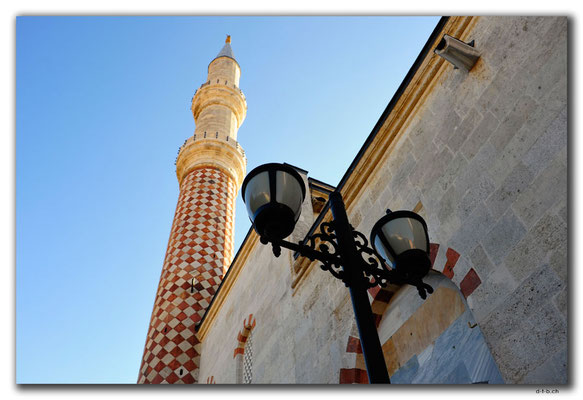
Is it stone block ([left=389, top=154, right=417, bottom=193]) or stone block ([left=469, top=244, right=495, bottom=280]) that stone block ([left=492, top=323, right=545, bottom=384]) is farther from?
stone block ([left=389, top=154, right=417, bottom=193])

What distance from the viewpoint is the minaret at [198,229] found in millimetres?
9344

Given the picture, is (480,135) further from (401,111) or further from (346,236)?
(346,236)

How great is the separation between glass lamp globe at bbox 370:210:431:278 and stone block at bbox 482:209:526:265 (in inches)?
36.3

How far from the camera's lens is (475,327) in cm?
344

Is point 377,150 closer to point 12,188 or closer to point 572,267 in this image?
point 572,267

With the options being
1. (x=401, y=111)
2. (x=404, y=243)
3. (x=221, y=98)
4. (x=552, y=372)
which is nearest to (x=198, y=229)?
(x=221, y=98)

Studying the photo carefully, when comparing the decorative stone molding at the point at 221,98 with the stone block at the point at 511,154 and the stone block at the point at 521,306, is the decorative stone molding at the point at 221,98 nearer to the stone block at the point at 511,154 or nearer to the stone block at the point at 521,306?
the stone block at the point at 511,154

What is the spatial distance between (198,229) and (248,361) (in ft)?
15.2

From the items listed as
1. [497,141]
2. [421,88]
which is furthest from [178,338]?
[497,141]

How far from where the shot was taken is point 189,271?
10492mm

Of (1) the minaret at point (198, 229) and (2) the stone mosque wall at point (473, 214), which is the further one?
(1) the minaret at point (198, 229)

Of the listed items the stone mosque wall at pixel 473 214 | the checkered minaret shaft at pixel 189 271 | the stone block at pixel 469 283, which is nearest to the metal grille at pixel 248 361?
the stone mosque wall at pixel 473 214

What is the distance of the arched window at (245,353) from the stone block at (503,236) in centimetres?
457

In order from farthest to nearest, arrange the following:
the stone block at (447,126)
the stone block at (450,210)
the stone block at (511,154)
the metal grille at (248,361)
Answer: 1. the metal grille at (248,361)
2. the stone block at (447,126)
3. the stone block at (450,210)
4. the stone block at (511,154)
